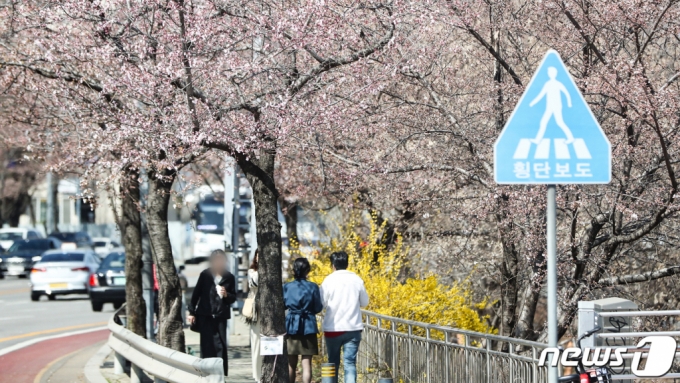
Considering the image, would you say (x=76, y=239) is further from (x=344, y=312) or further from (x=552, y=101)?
(x=552, y=101)

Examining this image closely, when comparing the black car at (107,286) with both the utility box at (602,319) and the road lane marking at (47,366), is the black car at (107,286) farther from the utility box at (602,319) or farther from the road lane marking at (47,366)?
the utility box at (602,319)

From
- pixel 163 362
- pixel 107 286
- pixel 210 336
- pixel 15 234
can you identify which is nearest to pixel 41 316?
pixel 107 286

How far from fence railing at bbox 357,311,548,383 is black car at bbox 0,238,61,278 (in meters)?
33.8

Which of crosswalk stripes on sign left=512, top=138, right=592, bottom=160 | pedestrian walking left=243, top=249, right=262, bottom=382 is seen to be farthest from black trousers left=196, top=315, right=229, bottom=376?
crosswalk stripes on sign left=512, top=138, right=592, bottom=160

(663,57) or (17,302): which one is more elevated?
(663,57)

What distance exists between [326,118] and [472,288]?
6.78 metres

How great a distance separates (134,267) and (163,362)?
6.02m

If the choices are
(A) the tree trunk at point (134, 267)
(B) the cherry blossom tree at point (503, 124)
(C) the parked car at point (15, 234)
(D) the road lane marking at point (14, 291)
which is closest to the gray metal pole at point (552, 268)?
(B) the cherry blossom tree at point (503, 124)

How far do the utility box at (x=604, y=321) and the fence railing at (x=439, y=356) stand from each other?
0.50 m

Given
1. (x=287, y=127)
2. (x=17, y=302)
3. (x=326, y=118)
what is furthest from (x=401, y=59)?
(x=17, y=302)

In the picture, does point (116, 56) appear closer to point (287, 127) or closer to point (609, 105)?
point (287, 127)

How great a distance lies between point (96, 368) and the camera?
49.8 feet

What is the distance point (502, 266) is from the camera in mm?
13109

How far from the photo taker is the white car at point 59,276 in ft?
103
